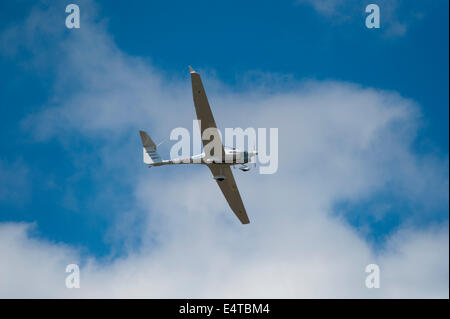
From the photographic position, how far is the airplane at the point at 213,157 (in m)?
46.2

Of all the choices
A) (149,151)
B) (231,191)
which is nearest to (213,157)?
(231,191)

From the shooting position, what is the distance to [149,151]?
53969 mm

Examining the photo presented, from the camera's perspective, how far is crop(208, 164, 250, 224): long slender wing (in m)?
52.2

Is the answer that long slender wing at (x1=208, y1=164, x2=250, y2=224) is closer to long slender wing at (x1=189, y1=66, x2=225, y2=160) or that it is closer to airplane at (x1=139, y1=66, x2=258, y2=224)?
airplane at (x1=139, y1=66, x2=258, y2=224)

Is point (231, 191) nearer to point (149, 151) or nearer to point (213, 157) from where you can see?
point (213, 157)

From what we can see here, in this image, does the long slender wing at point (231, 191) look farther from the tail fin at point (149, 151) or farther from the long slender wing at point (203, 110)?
the tail fin at point (149, 151)

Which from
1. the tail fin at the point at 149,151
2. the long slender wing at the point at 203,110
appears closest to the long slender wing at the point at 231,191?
the long slender wing at the point at 203,110

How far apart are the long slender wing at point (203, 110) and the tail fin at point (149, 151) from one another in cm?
610

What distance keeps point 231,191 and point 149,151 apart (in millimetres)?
8576

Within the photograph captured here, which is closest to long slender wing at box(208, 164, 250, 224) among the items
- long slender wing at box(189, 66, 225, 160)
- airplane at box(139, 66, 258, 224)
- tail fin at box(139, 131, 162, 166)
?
airplane at box(139, 66, 258, 224)
